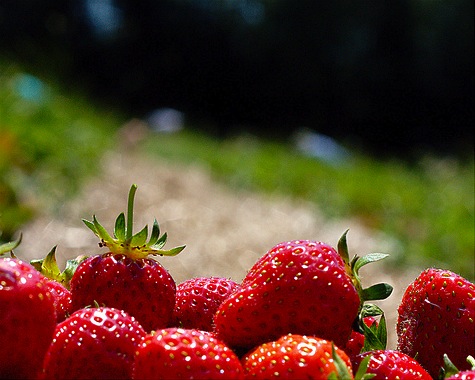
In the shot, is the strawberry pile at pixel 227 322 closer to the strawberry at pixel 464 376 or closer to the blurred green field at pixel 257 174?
the strawberry at pixel 464 376

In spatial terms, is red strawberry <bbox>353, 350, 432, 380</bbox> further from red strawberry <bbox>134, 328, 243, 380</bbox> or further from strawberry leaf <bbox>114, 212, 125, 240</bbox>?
strawberry leaf <bbox>114, 212, 125, 240</bbox>

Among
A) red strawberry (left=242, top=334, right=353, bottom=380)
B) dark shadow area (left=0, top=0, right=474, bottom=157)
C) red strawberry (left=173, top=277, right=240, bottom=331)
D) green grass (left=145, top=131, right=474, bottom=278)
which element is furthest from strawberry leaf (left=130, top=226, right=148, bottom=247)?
dark shadow area (left=0, top=0, right=474, bottom=157)

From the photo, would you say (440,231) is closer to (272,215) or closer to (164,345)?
(272,215)

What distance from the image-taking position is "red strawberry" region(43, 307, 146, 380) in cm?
91

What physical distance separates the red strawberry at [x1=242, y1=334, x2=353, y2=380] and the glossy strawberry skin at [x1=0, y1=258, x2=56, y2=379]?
0.24 m

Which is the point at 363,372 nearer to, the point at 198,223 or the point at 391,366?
the point at 391,366

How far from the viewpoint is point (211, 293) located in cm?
113

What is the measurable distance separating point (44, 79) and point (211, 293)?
5589 mm

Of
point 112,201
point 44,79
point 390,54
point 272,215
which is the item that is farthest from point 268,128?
point 112,201

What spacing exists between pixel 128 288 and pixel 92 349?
133 mm

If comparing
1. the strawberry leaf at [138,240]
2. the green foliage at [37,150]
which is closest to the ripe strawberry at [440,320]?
the strawberry leaf at [138,240]

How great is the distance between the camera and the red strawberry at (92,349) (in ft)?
3.00

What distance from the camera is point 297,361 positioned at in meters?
0.88

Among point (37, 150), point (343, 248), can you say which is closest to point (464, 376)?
point (343, 248)
